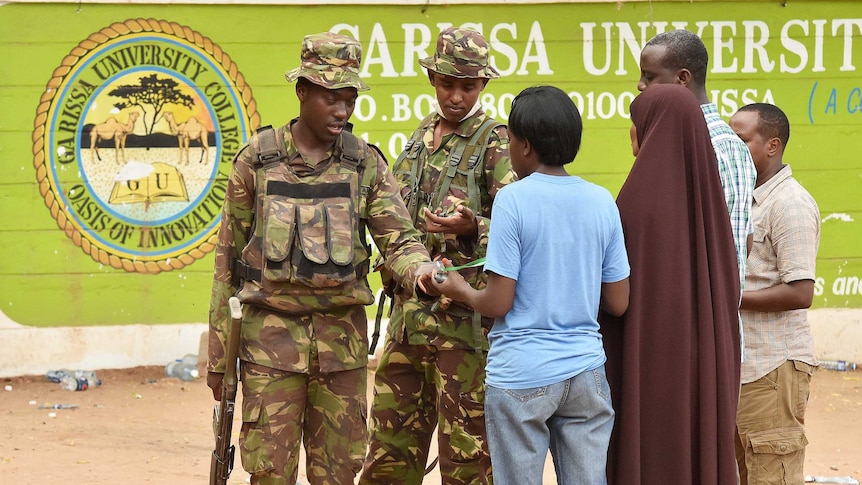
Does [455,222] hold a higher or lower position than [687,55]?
lower

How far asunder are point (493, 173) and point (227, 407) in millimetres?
1454

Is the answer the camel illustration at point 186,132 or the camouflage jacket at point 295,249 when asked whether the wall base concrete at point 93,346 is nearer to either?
the camel illustration at point 186,132

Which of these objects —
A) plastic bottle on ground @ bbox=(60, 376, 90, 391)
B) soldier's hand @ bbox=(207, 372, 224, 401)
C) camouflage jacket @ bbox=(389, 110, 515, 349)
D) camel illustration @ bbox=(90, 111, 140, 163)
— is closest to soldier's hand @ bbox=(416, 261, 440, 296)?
camouflage jacket @ bbox=(389, 110, 515, 349)

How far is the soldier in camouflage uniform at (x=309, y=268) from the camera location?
4.29 meters

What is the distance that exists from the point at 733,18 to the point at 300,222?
19.0ft

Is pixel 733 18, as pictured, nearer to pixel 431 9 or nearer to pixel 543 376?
pixel 431 9

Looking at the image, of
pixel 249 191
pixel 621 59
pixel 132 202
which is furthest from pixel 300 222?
pixel 621 59

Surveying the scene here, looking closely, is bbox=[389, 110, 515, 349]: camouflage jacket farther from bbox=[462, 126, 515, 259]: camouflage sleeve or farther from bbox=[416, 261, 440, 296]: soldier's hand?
bbox=[416, 261, 440, 296]: soldier's hand

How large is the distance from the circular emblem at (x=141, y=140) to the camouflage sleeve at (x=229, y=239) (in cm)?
418

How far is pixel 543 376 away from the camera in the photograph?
11.4 feet

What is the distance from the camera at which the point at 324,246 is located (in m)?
4.30

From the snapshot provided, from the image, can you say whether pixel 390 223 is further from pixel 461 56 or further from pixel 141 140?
pixel 141 140

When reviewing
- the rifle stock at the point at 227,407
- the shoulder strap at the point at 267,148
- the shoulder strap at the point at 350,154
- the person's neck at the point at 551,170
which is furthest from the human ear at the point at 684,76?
the rifle stock at the point at 227,407

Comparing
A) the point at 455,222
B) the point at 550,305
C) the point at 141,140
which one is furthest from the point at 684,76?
the point at 141,140
